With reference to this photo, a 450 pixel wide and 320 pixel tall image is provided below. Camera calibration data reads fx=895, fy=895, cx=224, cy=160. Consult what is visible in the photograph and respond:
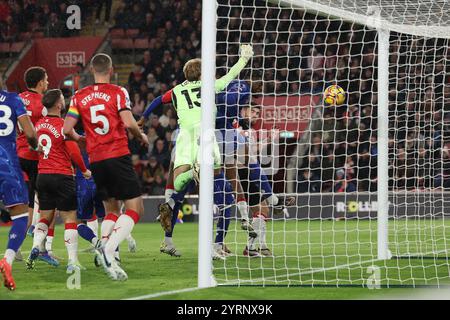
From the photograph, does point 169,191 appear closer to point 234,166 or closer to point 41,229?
point 234,166

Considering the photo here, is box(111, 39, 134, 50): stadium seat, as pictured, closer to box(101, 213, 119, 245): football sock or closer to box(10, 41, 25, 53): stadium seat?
box(10, 41, 25, 53): stadium seat

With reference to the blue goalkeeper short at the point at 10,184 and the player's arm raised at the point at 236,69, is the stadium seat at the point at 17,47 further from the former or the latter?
the blue goalkeeper short at the point at 10,184

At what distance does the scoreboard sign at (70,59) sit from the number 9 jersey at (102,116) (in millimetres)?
15931

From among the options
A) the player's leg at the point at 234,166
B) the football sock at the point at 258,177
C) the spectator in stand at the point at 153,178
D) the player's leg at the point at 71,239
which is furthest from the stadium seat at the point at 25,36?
the player's leg at the point at 71,239

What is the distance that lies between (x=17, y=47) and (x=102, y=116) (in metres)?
17.9

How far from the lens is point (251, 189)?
10805 mm

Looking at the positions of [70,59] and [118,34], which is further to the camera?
[118,34]

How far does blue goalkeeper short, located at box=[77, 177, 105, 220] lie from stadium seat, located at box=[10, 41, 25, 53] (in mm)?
15468

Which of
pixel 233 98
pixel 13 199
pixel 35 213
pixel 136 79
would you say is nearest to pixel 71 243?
pixel 13 199

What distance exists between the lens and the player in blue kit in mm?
7344

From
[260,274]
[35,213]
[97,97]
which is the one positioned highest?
[97,97]

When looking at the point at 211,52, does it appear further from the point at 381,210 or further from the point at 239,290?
the point at 381,210

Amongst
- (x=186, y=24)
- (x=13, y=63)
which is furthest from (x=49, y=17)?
(x=186, y=24)

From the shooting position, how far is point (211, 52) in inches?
281
